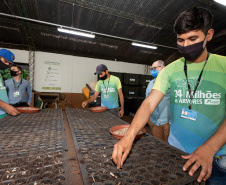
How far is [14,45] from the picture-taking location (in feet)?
20.3

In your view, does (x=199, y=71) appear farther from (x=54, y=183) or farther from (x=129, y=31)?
(x=129, y=31)

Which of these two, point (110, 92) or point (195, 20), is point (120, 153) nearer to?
point (195, 20)

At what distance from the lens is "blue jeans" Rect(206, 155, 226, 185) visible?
0.78m

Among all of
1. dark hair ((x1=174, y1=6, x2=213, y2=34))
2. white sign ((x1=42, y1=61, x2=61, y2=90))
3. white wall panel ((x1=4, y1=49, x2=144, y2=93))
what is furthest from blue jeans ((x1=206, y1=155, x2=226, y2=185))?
white sign ((x1=42, y1=61, x2=61, y2=90))

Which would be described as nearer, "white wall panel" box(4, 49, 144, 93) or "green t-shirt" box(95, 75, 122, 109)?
"green t-shirt" box(95, 75, 122, 109)

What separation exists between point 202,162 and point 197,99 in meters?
0.48

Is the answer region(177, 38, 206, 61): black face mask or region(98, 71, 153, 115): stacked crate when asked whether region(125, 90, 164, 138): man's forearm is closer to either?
region(177, 38, 206, 61): black face mask

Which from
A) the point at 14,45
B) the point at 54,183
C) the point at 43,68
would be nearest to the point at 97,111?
the point at 54,183

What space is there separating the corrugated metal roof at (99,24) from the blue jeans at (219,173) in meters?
5.06

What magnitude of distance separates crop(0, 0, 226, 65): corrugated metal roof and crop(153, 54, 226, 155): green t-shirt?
450 centimetres

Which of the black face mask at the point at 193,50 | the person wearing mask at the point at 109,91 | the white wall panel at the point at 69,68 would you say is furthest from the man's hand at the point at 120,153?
the white wall panel at the point at 69,68

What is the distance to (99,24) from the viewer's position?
211 inches

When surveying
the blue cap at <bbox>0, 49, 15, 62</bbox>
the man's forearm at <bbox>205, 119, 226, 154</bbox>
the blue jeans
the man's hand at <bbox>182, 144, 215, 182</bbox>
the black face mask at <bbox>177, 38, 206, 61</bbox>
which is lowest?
the blue jeans

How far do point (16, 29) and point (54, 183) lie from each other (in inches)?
286
